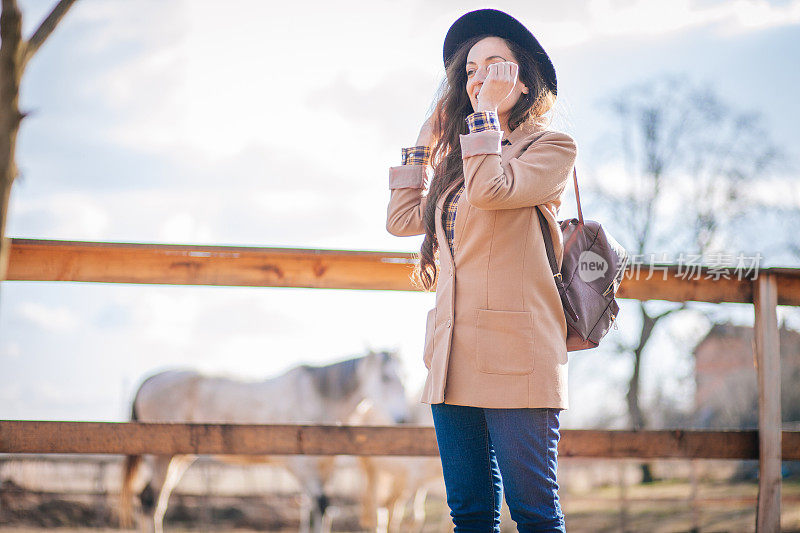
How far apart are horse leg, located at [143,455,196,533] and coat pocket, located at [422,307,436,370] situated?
13.3ft

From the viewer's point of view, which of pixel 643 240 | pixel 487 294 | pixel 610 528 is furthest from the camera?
pixel 643 240

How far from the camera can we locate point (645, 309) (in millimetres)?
16406

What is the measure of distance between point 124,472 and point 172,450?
314 centimetres

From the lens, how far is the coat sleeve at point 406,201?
7.24ft

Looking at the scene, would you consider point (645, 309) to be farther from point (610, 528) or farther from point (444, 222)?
point (444, 222)

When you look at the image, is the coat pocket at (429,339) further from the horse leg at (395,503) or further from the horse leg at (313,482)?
the horse leg at (395,503)

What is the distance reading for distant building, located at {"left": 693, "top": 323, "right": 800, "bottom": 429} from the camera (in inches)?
663

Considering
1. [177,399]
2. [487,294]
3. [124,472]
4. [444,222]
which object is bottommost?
[124,472]

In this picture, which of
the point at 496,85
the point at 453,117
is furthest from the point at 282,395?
the point at 496,85

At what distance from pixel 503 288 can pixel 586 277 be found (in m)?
0.29

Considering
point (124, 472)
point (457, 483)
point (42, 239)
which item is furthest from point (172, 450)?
point (124, 472)

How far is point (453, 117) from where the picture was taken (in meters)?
2.22

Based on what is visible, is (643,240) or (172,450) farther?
(643,240)

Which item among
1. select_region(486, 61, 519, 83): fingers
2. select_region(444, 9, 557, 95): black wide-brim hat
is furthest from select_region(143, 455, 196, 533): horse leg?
select_region(486, 61, 519, 83): fingers
